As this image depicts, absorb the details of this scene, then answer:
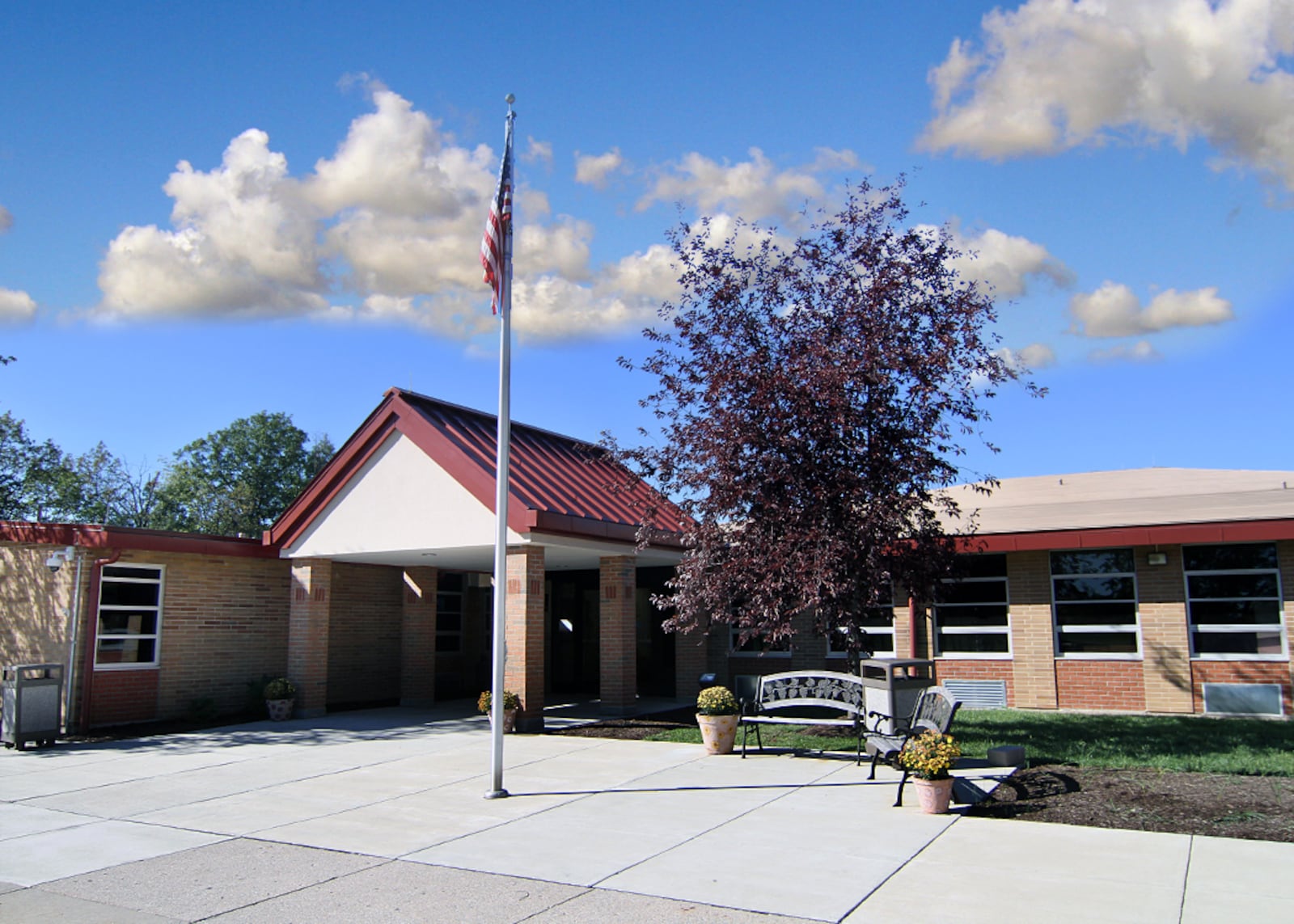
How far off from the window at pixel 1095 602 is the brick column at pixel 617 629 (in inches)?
315

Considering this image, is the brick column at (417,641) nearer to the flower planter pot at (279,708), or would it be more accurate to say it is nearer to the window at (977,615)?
the flower planter pot at (279,708)

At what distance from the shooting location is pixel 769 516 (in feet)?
42.0

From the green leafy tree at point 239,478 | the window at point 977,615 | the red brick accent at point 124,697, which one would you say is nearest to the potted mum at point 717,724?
the window at point 977,615

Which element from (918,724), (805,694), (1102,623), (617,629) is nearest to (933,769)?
(918,724)

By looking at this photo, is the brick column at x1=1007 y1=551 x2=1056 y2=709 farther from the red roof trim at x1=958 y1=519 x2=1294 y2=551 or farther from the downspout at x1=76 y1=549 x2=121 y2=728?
the downspout at x1=76 y1=549 x2=121 y2=728

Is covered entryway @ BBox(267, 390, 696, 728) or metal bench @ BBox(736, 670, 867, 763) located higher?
covered entryway @ BBox(267, 390, 696, 728)

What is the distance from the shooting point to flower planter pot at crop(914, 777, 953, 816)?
8.80m

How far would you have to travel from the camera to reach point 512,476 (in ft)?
51.8

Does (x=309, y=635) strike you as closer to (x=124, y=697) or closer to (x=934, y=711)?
(x=124, y=697)

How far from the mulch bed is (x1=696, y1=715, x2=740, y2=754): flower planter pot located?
3.67 m

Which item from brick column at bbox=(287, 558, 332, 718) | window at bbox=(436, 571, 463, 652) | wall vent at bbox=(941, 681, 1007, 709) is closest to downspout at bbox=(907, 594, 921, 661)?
wall vent at bbox=(941, 681, 1007, 709)

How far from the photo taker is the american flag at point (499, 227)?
10.9m

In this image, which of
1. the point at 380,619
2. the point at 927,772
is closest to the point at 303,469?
the point at 380,619

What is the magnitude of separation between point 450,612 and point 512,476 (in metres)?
7.33
